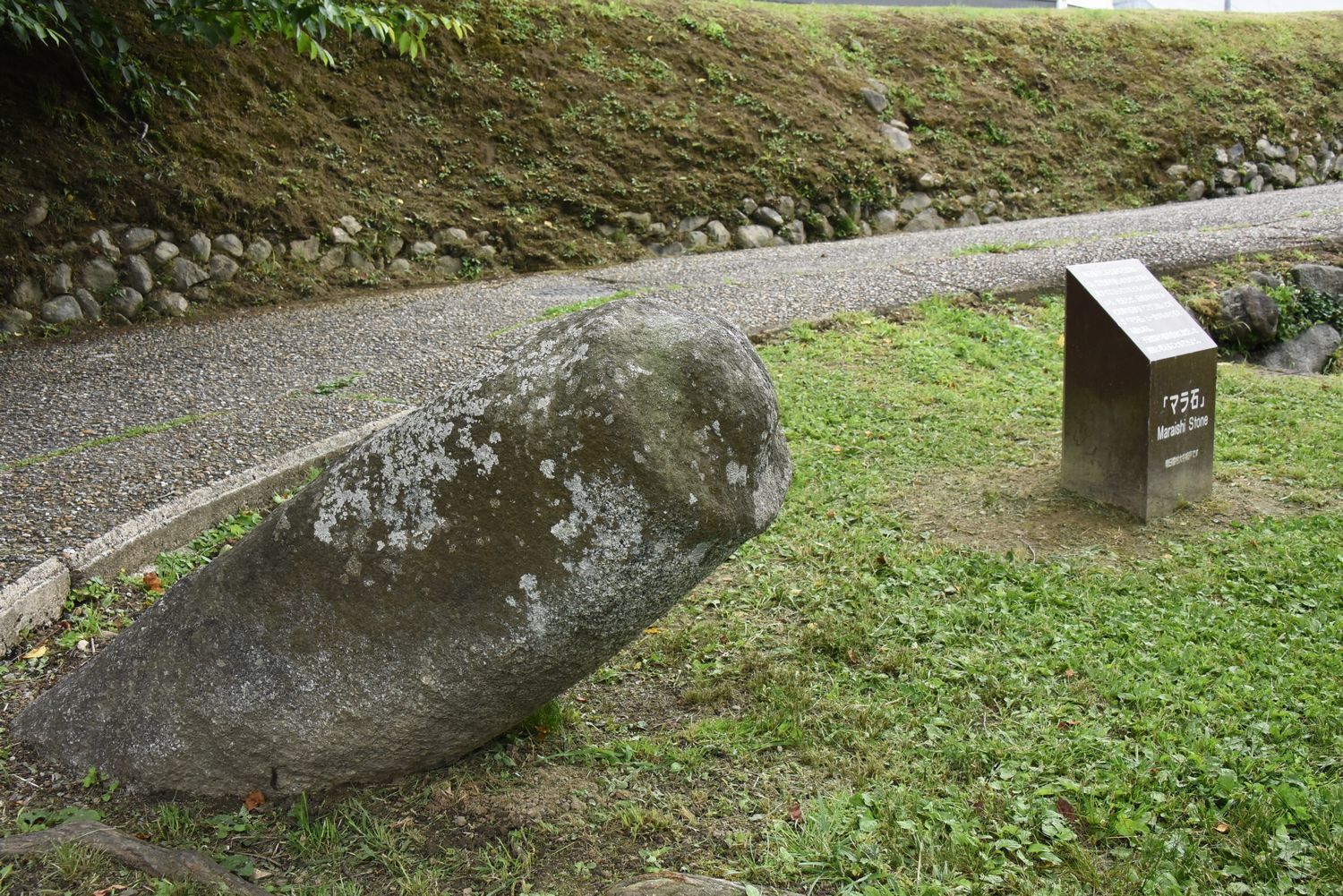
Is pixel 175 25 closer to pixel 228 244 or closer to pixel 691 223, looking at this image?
pixel 228 244

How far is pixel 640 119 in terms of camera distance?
41.4 ft

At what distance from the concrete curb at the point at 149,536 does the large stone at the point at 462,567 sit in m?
1.32

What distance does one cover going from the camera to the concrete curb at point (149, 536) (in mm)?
4055

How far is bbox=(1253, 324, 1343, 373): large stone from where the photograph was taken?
843 centimetres

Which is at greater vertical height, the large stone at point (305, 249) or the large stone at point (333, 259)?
the large stone at point (305, 249)

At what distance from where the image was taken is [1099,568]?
4500 mm

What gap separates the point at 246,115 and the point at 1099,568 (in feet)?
29.5

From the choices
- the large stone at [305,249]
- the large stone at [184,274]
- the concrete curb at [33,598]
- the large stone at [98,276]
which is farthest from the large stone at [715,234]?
the concrete curb at [33,598]

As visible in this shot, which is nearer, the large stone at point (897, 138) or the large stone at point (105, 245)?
the large stone at point (105, 245)

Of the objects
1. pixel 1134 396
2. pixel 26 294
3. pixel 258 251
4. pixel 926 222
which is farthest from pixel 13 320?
pixel 926 222

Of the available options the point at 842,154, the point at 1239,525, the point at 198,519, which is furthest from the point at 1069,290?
the point at 842,154

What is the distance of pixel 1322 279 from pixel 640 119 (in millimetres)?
7491

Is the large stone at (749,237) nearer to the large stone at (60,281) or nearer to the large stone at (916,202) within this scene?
the large stone at (916,202)

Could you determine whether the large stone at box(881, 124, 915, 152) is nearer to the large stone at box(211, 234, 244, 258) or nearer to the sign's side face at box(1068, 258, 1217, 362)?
the large stone at box(211, 234, 244, 258)
